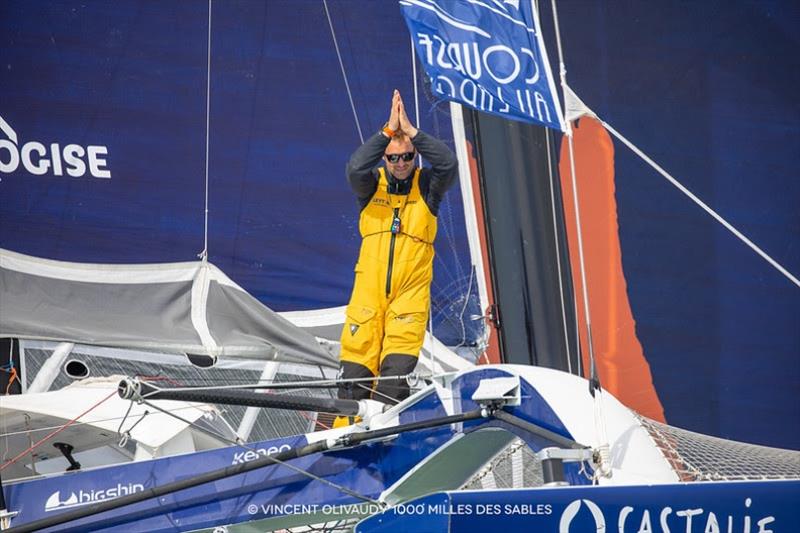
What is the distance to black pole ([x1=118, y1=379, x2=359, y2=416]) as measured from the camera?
9.53ft

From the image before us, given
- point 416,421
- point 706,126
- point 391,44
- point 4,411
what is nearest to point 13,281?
point 4,411

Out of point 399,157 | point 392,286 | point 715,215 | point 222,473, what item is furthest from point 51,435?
point 715,215

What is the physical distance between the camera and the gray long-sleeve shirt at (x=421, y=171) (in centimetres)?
338

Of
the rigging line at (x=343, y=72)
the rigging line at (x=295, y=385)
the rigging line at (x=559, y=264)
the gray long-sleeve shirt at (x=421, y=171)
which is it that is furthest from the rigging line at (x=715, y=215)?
the rigging line at (x=295, y=385)

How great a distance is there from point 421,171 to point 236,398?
87 cm

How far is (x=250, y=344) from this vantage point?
13.4ft

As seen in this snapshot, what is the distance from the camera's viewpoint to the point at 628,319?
456cm

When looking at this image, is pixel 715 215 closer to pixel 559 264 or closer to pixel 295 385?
pixel 559 264

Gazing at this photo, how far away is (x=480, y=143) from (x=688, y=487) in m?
1.18

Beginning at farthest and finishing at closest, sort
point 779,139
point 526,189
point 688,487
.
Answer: point 779,139 < point 526,189 < point 688,487

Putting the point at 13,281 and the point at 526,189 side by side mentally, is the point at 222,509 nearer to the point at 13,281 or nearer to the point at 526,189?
the point at 526,189

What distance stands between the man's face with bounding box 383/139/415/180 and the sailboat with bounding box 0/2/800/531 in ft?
1.41

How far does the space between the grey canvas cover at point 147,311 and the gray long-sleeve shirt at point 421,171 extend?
26.1 inches

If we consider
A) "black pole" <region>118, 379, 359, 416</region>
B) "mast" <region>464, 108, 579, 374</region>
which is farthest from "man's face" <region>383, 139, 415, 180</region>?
"black pole" <region>118, 379, 359, 416</region>
